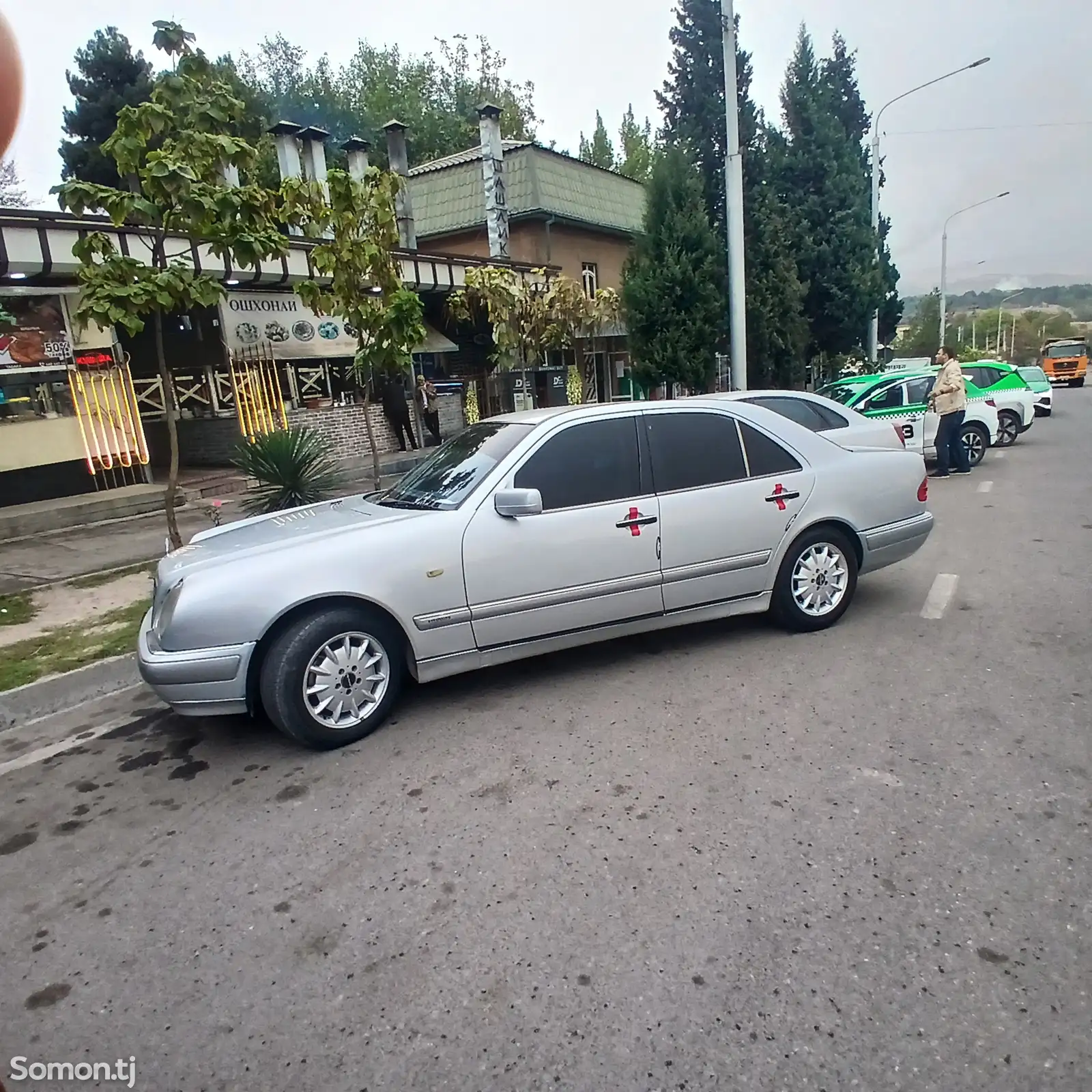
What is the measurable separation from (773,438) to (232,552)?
343 cm

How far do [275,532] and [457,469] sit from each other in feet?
3.70

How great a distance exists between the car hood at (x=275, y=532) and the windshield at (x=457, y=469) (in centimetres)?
14

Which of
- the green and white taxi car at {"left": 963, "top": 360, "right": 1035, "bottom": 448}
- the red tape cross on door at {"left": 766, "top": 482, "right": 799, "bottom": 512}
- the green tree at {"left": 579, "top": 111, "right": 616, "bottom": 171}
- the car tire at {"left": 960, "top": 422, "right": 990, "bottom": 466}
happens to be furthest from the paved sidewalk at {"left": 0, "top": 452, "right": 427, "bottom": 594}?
the green tree at {"left": 579, "top": 111, "right": 616, "bottom": 171}

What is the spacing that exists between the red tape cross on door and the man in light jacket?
7.83 m

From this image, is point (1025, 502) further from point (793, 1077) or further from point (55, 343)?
point (55, 343)

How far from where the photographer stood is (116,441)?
11.9m

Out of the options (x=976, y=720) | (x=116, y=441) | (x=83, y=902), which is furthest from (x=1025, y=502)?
(x=116, y=441)

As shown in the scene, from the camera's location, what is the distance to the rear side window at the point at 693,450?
16.1 ft

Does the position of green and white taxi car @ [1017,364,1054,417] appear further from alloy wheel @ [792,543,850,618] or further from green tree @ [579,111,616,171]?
green tree @ [579,111,616,171]

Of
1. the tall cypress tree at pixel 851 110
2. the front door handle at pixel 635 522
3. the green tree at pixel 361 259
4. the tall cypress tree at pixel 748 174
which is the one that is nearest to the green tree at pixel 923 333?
the tall cypress tree at pixel 851 110

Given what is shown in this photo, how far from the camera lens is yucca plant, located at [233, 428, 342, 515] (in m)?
8.40

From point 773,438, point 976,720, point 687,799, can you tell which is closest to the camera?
point 687,799

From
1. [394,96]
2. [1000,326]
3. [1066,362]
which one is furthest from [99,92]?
[1000,326]

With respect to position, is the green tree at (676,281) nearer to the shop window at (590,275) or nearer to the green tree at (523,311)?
the green tree at (523,311)
